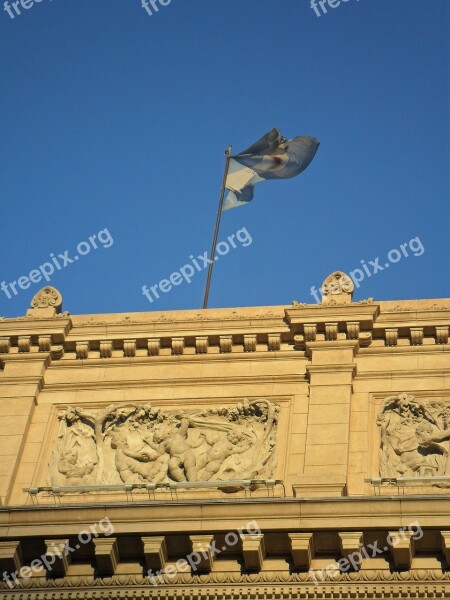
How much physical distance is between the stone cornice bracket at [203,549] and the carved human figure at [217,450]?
2800 mm

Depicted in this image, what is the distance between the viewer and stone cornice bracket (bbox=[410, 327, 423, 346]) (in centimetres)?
2838

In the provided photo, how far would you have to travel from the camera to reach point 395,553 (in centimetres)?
2345

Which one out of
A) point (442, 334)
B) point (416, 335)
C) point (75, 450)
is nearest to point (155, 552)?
point (75, 450)

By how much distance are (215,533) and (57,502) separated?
397 cm

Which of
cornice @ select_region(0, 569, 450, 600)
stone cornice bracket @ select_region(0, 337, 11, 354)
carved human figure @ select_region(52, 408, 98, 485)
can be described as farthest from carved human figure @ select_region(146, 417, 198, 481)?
stone cornice bracket @ select_region(0, 337, 11, 354)

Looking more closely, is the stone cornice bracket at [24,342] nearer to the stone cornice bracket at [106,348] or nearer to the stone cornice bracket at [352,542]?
the stone cornice bracket at [106,348]

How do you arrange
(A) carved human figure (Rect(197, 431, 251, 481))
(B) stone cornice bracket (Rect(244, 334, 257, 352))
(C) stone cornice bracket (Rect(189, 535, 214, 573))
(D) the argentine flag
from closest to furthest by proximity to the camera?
(C) stone cornice bracket (Rect(189, 535, 214, 573)), (A) carved human figure (Rect(197, 431, 251, 481)), (B) stone cornice bracket (Rect(244, 334, 257, 352)), (D) the argentine flag

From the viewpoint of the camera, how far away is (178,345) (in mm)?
29328

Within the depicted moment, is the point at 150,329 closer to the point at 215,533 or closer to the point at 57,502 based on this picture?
the point at 57,502

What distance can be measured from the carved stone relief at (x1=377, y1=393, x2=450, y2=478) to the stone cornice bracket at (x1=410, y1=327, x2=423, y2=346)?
52.9 inches

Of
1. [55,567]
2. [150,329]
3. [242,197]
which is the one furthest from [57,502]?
[242,197]

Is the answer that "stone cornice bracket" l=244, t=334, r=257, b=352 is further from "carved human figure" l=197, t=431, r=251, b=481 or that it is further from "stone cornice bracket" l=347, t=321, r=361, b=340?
"carved human figure" l=197, t=431, r=251, b=481

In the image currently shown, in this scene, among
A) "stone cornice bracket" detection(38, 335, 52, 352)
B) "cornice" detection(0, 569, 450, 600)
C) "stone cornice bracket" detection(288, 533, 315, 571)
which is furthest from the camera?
"stone cornice bracket" detection(38, 335, 52, 352)

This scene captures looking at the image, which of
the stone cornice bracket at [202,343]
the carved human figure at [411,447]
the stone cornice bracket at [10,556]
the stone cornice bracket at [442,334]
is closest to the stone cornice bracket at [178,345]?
the stone cornice bracket at [202,343]
